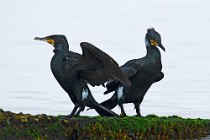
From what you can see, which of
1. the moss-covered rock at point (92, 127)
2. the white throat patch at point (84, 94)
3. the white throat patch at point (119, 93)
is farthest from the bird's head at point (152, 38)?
the white throat patch at point (84, 94)

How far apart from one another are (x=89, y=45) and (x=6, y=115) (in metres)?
3.03

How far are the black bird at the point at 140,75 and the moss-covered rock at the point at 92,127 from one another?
73 cm

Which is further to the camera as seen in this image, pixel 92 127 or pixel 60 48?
pixel 60 48

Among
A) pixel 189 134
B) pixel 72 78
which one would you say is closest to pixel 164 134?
pixel 189 134

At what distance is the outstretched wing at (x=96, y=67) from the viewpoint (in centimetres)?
1870

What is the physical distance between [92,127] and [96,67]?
7.71 feet

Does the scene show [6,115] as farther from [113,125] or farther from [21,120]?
[113,125]

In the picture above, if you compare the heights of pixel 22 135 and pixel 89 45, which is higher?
pixel 89 45

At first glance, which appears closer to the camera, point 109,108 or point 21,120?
point 21,120

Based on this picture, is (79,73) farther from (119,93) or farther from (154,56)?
(154,56)

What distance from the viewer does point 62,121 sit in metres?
16.8

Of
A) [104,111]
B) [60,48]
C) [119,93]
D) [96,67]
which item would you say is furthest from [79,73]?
[119,93]

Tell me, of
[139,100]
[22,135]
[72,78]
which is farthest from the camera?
[139,100]

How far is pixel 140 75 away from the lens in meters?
20.7
